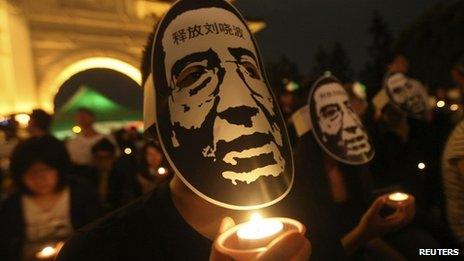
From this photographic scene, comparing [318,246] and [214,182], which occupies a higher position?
[214,182]

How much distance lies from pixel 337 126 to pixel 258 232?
171cm

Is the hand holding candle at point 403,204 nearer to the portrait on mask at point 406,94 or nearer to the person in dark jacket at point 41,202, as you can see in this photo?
the person in dark jacket at point 41,202

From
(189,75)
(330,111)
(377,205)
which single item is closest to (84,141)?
(330,111)

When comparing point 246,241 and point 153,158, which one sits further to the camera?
point 153,158

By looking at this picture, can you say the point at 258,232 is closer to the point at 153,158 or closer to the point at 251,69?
the point at 251,69

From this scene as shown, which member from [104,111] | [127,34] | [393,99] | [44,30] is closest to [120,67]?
[127,34]

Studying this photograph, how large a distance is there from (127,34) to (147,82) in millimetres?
13356

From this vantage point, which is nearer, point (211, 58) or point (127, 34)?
point (211, 58)

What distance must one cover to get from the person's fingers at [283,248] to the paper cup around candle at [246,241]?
0.02m

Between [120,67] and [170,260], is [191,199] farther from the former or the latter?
[120,67]

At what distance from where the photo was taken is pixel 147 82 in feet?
4.13

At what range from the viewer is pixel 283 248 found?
84 centimetres

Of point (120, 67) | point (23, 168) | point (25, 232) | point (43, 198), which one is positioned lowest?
point (25, 232)

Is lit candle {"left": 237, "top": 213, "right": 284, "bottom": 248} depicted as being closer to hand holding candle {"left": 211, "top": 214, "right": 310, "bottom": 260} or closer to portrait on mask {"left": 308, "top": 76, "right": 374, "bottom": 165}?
hand holding candle {"left": 211, "top": 214, "right": 310, "bottom": 260}
